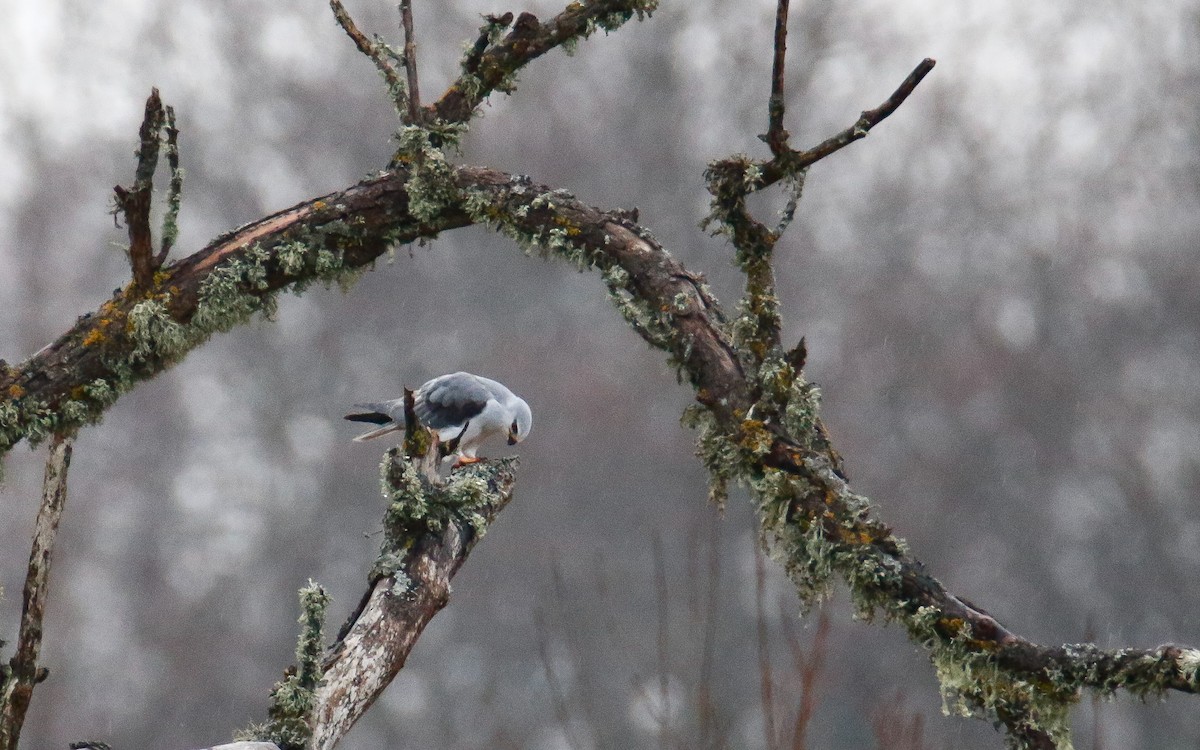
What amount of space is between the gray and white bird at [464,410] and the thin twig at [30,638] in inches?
69.5

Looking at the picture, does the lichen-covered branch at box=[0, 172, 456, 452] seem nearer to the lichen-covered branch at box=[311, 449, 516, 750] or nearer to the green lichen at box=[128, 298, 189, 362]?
the green lichen at box=[128, 298, 189, 362]

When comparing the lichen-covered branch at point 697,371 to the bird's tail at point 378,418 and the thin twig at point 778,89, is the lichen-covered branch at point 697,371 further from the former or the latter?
the bird's tail at point 378,418

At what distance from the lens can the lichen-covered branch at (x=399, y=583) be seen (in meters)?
2.63

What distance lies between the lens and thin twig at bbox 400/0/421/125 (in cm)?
305

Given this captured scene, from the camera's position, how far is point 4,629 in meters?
10.9

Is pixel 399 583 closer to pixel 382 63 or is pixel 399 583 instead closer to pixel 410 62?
pixel 410 62

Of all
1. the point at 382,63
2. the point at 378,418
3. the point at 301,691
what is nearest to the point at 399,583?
the point at 301,691

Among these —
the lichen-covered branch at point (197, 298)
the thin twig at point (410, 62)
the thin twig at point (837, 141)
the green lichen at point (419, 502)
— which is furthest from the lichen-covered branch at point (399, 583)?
the thin twig at point (837, 141)

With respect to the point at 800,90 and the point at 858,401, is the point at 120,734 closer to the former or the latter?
the point at 858,401

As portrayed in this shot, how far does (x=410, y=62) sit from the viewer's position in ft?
10.1

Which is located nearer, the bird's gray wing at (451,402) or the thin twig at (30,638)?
the thin twig at (30,638)

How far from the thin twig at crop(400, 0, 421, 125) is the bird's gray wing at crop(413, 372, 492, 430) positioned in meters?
1.73

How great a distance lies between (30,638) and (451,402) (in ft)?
6.97

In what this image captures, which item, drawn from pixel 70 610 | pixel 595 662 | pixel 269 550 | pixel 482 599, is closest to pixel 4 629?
pixel 70 610
